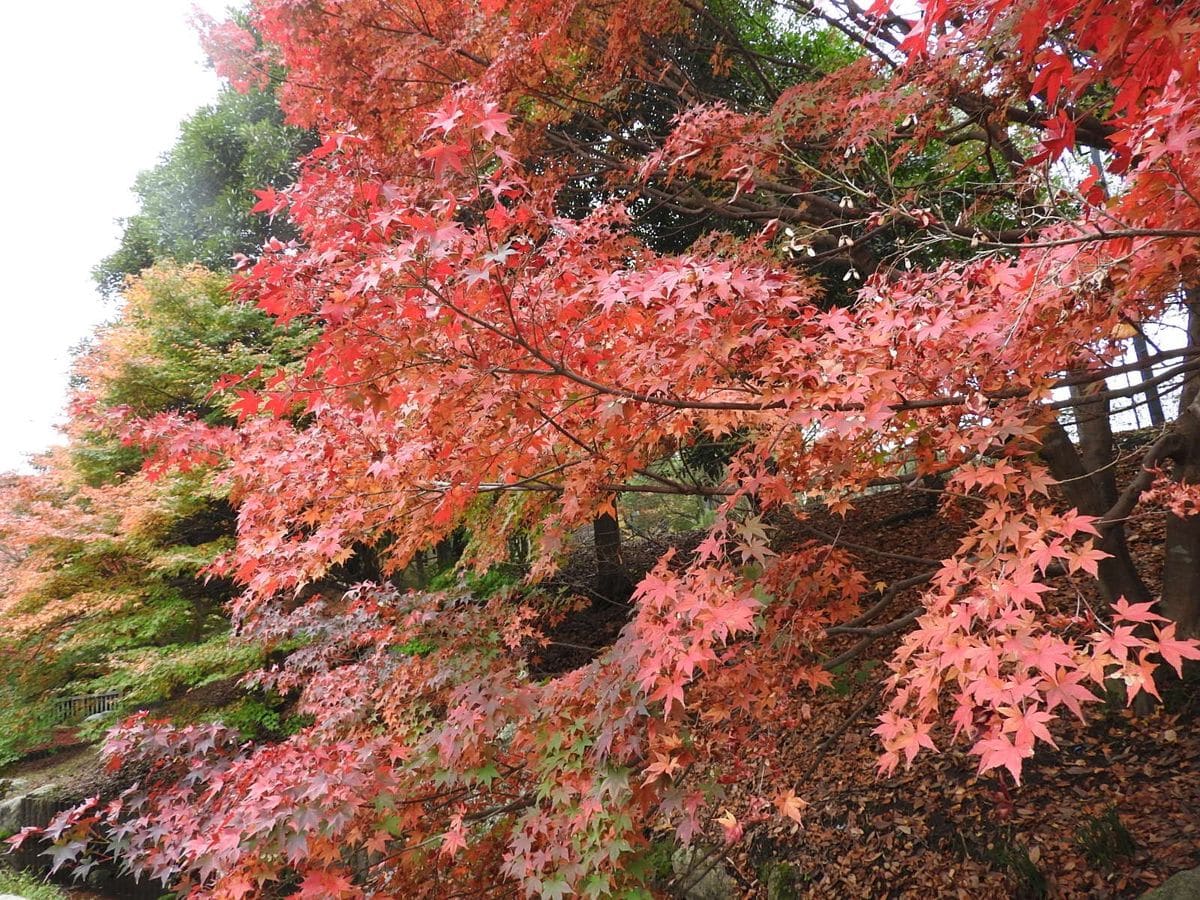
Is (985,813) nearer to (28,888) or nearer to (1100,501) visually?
(1100,501)

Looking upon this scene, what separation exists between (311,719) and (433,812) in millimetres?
5054

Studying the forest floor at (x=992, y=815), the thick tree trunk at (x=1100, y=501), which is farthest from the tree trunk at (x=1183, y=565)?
the forest floor at (x=992, y=815)

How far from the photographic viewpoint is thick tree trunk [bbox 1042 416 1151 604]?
390 centimetres

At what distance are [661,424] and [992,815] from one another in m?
3.07

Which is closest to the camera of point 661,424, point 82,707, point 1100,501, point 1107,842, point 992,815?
point 661,424

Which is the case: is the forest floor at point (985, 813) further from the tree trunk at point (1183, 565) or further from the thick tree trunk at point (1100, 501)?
the thick tree trunk at point (1100, 501)

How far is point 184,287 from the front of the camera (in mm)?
10102

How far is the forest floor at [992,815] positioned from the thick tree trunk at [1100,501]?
51 cm

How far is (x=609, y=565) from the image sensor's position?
8.52 metres

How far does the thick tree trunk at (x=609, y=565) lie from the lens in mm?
8195

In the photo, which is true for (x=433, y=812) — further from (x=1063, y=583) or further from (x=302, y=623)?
(x=1063, y=583)

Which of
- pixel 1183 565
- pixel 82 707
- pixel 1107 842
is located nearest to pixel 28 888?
pixel 82 707

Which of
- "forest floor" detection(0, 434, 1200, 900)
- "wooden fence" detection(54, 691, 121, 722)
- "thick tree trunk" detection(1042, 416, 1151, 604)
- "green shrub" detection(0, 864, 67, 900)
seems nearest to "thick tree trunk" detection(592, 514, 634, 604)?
"forest floor" detection(0, 434, 1200, 900)

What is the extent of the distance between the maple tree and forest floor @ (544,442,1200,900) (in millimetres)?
437
